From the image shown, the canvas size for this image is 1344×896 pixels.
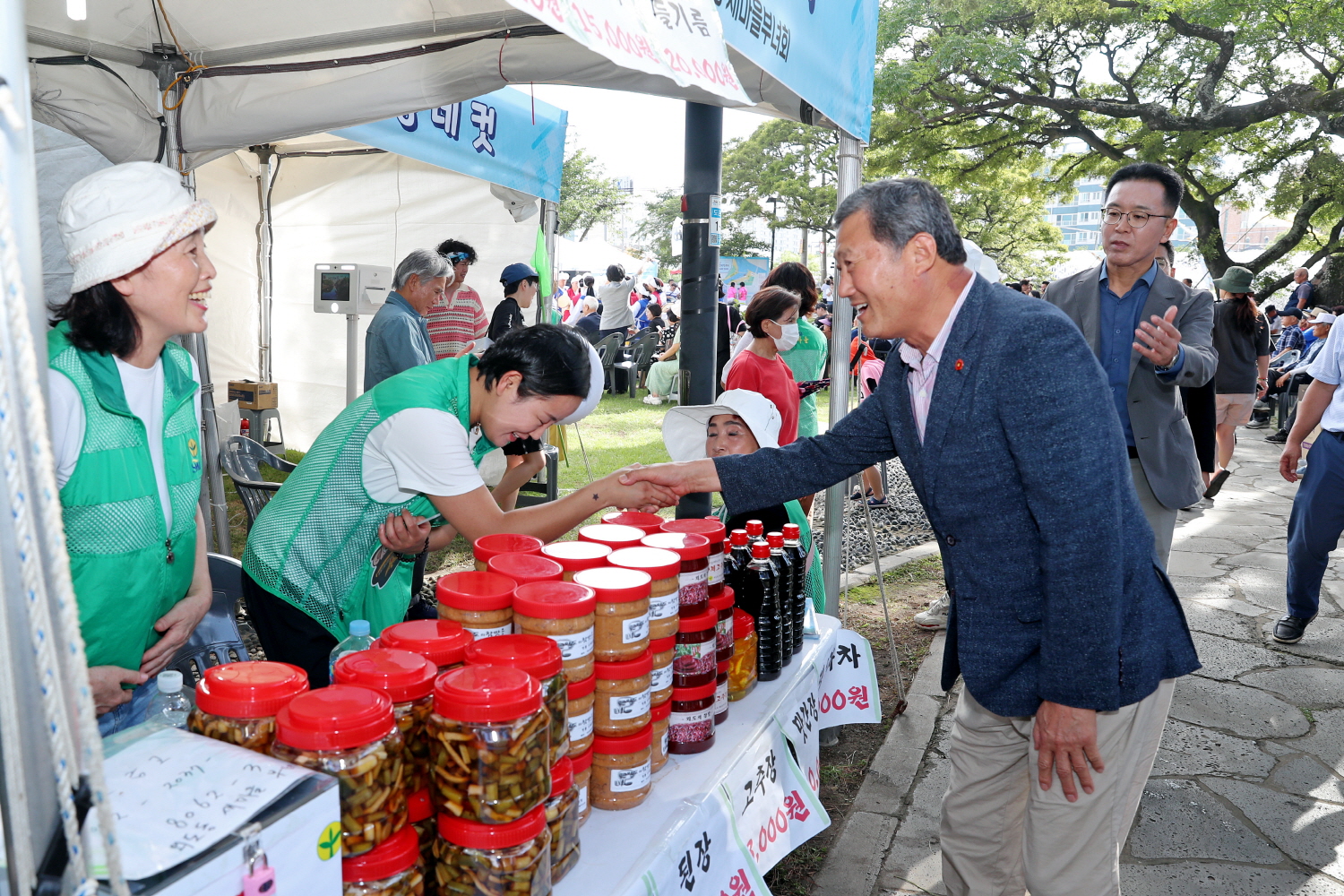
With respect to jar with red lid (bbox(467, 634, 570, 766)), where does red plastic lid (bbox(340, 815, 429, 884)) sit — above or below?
below

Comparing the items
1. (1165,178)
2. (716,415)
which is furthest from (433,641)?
(1165,178)

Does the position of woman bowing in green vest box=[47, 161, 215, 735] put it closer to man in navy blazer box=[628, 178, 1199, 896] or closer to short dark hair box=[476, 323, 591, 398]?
short dark hair box=[476, 323, 591, 398]

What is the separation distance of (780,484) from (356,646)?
1.15m

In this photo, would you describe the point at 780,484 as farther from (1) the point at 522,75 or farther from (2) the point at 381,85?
(2) the point at 381,85

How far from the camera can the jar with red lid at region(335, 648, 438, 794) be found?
123 cm

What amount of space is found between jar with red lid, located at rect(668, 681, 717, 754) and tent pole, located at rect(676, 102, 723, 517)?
246 cm

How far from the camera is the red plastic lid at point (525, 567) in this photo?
1.61 m

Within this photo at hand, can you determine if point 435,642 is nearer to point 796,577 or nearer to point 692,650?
point 692,650

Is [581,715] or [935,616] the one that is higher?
[581,715]

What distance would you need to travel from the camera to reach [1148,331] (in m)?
2.84

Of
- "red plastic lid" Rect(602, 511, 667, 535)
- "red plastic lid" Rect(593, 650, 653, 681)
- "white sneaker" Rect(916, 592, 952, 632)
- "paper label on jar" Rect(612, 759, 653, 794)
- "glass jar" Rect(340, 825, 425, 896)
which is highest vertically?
"red plastic lid" Rect(602, 511, 667, 535)

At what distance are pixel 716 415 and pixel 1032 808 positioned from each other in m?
1.75

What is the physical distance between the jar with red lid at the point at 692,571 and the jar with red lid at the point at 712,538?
0.05 meters

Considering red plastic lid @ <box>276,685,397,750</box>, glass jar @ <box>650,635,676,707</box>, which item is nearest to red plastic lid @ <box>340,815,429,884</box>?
red plastic lid @ <box>276,685,397,750</box>
